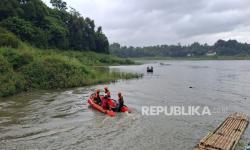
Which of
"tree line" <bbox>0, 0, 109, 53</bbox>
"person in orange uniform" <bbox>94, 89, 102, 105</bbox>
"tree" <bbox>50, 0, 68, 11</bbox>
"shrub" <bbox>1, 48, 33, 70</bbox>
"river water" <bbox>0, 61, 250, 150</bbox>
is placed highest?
"tree" <bbox>50, 0, 68, 11</bbox>

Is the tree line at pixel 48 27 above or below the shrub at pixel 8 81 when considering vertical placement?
above

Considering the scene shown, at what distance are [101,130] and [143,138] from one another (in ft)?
9.88

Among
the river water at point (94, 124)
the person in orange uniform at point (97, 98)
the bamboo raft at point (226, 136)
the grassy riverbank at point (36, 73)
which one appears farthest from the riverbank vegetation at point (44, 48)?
the bamboo raft at point (226, 136)

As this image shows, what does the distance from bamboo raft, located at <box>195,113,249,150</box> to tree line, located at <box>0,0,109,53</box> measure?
35426 mm

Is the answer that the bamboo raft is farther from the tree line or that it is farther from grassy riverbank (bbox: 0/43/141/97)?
→ the tree line

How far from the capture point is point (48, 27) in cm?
8400

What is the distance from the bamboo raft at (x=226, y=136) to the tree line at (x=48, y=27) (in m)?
35.4

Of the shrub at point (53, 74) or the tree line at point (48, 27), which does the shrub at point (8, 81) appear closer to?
the shrub at point (53, 74)

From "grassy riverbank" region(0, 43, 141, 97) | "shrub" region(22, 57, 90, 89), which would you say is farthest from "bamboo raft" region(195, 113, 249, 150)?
"shrub" region(22, 57, 90, 89)

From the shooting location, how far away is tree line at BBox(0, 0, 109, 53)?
66.4m

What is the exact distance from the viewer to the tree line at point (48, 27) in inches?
2613

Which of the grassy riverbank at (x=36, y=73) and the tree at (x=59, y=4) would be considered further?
the tree at (x=59, y=4)

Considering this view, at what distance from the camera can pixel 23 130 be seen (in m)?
18.5

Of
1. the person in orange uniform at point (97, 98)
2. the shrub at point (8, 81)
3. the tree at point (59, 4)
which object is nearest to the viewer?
the person in orange uniform at point (97, 98)
